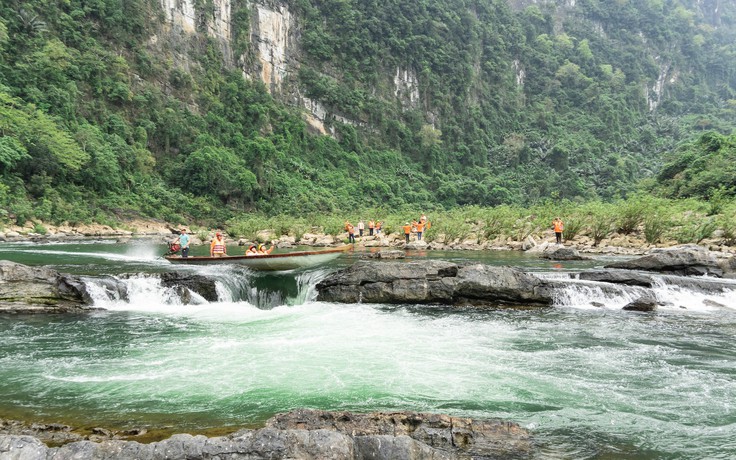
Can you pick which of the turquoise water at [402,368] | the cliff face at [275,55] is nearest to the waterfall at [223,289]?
the turquoise water at [402,368]

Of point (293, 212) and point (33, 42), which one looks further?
point (293, 212)

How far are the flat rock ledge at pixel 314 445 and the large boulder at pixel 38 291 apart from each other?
Result: 9.27 metres

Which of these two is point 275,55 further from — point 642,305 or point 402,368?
point 402,368

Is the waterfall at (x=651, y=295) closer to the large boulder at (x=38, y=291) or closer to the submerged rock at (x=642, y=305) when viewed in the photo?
the submerged rock at (x=642, y=305)

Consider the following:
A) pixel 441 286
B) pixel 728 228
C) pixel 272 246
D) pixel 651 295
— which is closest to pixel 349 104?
pixel 272 246

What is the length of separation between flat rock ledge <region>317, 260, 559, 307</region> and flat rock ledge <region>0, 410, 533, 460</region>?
8.26 metres

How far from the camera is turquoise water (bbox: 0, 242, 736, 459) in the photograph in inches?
211

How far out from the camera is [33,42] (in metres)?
46.1

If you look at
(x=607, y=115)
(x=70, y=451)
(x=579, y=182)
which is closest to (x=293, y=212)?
(x=579, y=182)

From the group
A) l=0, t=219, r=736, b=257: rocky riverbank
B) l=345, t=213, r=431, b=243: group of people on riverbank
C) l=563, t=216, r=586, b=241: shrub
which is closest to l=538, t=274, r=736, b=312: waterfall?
l=0, t=219, r=736, b=257: rocky riverbank

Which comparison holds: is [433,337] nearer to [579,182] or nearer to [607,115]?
[579,182]

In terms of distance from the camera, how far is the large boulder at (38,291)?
1112cm

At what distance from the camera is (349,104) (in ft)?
252

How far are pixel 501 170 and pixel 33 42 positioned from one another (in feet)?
211
